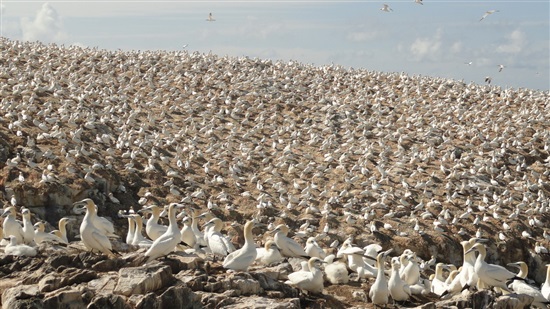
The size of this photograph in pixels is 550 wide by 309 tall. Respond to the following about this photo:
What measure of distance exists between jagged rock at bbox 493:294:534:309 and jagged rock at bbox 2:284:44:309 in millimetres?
9175

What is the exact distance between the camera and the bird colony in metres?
18.3

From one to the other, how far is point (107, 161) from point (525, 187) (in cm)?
1812

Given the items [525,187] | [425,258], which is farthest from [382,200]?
[525,187]

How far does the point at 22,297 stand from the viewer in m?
13.1

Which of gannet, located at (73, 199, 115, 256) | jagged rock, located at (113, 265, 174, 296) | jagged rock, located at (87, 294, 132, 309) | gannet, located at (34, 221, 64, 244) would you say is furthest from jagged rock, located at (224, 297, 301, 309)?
gannet, located at (34, 221, 64, 244)

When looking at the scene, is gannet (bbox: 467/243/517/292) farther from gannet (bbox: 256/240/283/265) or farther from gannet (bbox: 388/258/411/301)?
gannet (bbox: 256/240/283/265)

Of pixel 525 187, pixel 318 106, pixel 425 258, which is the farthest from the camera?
pixel 318 106

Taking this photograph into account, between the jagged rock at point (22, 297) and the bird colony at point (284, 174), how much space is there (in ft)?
8.05

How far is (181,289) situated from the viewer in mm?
13742

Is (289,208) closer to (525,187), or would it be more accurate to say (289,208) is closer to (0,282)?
(525,187)

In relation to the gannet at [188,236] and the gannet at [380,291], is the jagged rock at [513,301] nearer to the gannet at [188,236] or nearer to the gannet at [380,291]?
the gannet at [380,291]

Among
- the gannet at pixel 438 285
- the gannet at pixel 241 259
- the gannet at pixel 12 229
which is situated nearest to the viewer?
the gannet at pixel 241 259

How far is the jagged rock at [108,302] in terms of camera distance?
43.0 feet

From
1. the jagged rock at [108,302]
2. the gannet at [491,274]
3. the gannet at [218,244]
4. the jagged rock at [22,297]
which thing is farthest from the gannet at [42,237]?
the gannet at [491,274]
